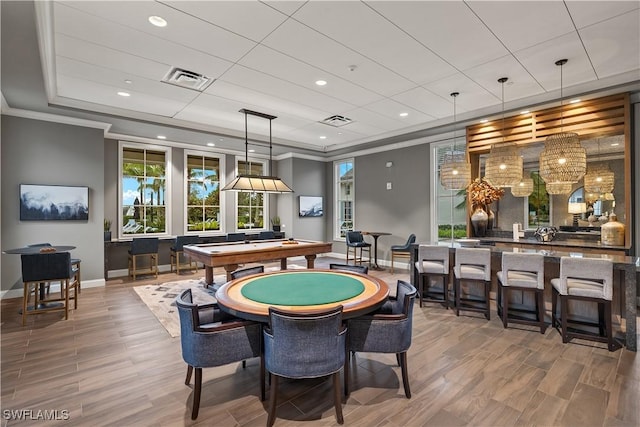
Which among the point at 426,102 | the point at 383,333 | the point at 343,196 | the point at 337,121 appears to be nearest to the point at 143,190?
the point at 337,121

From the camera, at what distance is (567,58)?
368cm

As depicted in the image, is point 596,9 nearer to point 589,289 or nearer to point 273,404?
point 589,289

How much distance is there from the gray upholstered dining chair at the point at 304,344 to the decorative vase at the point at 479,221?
4.41 metres

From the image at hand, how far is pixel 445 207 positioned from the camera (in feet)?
22.7

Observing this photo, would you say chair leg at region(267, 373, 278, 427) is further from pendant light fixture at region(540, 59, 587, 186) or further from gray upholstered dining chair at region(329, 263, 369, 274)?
pendant light fixture at region(540, 59, 587, 186)

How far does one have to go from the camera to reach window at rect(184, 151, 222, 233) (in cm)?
789

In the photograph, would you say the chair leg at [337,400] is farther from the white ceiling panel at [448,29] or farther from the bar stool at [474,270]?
the white ceiling panel at [448,29]

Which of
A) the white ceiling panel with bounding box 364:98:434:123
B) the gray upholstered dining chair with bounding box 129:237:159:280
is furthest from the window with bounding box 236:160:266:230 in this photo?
the white ceiling panel with bounding box 364:98:434:123

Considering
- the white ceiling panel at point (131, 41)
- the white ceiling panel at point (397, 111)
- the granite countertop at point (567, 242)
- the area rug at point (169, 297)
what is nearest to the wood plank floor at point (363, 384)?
the area rug at point (169, 297)

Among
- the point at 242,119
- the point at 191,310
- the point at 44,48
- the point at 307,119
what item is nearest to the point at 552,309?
the point at 191,310

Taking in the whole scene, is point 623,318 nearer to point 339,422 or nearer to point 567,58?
point 567,58

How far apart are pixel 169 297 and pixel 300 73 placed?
4.08 metres

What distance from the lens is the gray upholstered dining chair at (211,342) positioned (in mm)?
2109

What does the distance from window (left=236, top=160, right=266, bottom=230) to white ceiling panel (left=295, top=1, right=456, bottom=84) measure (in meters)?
5.73
